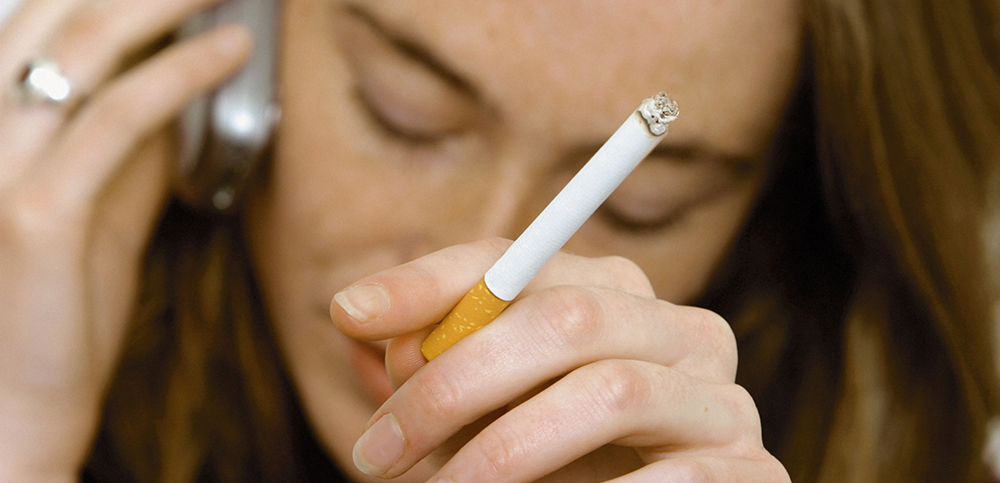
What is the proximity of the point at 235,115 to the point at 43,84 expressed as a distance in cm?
16

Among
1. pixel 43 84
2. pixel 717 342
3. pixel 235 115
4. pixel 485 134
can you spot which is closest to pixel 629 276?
pixel 717 342

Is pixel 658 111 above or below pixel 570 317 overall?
above

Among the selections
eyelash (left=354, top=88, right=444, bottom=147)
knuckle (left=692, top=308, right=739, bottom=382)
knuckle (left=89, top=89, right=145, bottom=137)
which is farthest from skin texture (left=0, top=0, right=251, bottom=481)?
knuckle (left=692, top=308, right=739, bottom=382)

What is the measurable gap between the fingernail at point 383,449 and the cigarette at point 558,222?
41 millimetres

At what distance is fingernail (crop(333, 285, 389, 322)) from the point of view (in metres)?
0.35

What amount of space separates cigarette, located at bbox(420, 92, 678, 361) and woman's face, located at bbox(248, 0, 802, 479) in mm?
214

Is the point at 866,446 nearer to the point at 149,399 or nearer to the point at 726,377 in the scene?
the point at 726,377

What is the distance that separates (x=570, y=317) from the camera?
1.24 feet

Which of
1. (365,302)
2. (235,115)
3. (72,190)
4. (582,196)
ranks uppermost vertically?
(582,196)

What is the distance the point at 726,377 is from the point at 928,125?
14.3 inches

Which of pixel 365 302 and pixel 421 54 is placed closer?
pixel 365 302

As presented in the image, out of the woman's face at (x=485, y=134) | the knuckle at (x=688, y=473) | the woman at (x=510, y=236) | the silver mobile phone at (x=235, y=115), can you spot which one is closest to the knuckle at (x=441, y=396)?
the woman at (x=510, y=236)

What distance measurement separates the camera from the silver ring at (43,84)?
0.61 m

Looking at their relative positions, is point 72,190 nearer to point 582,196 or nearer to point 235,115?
point 235,115
